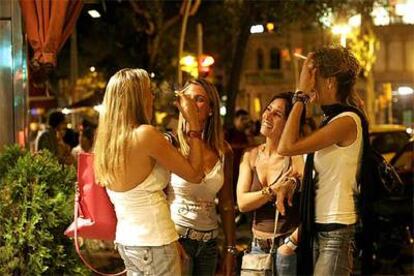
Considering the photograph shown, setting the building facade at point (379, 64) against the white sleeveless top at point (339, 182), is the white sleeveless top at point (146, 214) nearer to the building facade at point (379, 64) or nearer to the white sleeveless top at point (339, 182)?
the white sleeveless top at point (339, 182)

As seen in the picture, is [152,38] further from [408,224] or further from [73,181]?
[73,181]

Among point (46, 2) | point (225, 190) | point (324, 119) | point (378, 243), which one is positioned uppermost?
point (46, 2)

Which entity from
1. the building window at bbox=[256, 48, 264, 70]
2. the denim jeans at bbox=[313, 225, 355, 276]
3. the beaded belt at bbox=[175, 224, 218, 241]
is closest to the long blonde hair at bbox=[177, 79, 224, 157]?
the beaded belt at bbox=[175, 224, 218, 241]

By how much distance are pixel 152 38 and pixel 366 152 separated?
1782cm

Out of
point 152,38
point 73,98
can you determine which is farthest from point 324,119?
point 73,98

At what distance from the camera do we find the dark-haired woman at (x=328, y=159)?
12.6 ft

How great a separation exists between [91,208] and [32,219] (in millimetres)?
1022

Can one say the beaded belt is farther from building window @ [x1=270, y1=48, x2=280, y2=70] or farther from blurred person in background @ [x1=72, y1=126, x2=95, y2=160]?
building window @ [x1=270, y1=48, x2=280, y2=70]

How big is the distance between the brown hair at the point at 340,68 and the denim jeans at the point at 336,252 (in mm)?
705

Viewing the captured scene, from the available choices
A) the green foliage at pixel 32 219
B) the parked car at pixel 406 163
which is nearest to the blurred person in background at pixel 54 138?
the green foliage at pixel 32 219

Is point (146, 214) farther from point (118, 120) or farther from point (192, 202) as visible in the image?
point (192, 202)

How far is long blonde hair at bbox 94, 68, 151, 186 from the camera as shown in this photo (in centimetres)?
361

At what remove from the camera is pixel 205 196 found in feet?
14.1

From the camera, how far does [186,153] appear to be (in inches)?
169
